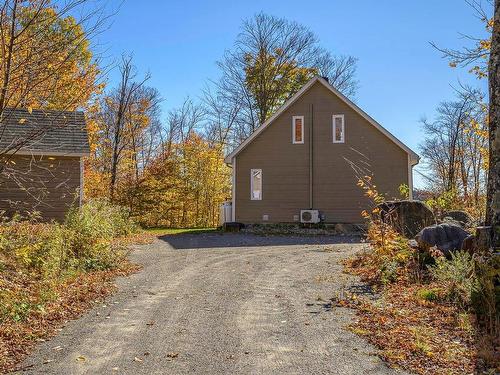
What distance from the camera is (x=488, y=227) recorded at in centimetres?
661

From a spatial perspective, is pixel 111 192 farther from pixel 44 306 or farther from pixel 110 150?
pixel 44 306

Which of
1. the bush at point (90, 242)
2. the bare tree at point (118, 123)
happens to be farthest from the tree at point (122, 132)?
the bush at point (90, 242)

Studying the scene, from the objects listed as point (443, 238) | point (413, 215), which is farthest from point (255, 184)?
point (443, 238)

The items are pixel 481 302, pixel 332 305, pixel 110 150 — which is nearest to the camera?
pixel 481 302

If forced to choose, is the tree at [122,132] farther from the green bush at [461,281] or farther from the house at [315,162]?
the green bush at [461,281]

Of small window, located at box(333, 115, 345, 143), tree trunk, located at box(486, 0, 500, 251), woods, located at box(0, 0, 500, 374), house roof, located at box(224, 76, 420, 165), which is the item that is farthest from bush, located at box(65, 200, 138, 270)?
small window, located at box(333, 115, 345, 143)

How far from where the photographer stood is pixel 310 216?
20641 mm

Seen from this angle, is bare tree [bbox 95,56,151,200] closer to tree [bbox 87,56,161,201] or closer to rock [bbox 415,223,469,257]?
tree [bbox 87,56,161,201]

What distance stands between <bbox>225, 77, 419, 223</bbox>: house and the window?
0.15ft

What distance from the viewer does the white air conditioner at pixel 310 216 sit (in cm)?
2059

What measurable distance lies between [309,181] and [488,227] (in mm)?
14521

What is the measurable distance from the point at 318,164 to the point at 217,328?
16.0 meters

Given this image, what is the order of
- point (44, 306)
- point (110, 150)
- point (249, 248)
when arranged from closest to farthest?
point (44, 306), point (249, 248), point (110, 150)

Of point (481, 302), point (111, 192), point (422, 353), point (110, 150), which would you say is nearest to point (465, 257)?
point (481, 302)
